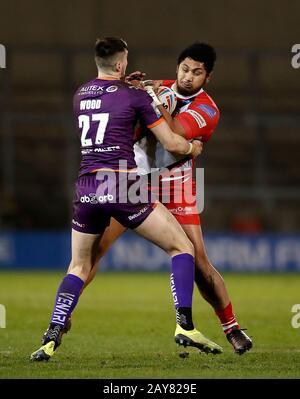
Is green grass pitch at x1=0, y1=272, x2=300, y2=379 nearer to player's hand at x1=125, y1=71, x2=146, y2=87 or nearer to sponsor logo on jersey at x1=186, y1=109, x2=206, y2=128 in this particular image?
sponsor logo on jersey at x1=186, y1=109, x2=206, y2=128

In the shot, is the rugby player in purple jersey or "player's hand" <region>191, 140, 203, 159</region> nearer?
the rugby player in purple jersey

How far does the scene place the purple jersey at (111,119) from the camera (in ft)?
22.6

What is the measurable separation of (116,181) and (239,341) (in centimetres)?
171

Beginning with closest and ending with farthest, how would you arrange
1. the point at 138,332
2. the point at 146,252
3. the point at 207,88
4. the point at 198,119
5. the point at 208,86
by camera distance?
the point at 198,119 → the point at 138,332 → the point at 146,252 → the point at 207,88 → the point at 208,86

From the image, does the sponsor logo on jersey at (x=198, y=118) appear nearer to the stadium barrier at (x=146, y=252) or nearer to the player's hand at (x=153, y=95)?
the player's hand at (x=153, y=95)

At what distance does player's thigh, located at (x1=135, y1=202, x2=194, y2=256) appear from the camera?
691cm

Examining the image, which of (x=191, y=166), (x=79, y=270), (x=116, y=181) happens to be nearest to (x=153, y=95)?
(x=116, y=181)

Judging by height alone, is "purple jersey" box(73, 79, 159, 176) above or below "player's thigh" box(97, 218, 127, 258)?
above

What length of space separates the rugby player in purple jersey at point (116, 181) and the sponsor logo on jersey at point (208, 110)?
1.65 ft

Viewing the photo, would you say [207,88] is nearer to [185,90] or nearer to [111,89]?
A: [185,90]

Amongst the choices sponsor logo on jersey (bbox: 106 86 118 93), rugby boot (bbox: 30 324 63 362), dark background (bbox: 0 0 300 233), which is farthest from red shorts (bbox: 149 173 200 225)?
dark background (bbox: 0 0 300 233)

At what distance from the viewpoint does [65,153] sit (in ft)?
78.7

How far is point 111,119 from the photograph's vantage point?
6.91 metres

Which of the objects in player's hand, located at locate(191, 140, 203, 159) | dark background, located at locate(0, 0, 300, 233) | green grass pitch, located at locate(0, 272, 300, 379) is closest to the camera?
green grass pitch, located at locate(0, 272, 300, 379)
